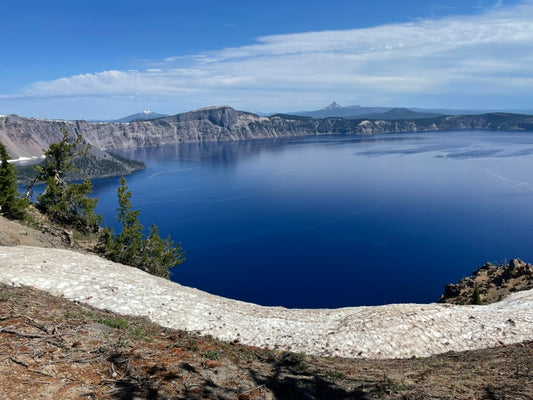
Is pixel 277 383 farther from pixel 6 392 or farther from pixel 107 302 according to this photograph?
pixel 107 302

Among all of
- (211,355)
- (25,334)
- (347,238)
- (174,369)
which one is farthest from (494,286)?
(347,238)

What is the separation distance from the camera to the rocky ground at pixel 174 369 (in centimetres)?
1038

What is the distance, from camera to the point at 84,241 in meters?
43.2

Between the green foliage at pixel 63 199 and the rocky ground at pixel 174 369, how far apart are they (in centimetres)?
3085

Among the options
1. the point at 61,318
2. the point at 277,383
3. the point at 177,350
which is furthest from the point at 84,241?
the point at 277,383

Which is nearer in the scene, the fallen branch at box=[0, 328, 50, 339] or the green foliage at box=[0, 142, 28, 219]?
the fallen branch at box=[0, 328, 50, 339]

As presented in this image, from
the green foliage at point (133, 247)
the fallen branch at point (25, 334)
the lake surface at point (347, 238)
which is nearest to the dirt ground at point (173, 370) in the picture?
the fallen branch at point (25, 334)

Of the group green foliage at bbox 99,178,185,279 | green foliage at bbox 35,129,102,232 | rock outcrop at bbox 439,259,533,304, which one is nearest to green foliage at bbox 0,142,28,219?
green foliage at bbox 35,129,102,232

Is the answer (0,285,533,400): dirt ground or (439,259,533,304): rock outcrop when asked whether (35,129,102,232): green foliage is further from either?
(439,259,533,304): rock outcrop

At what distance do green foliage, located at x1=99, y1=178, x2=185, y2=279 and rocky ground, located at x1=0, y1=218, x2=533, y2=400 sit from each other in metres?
24.7

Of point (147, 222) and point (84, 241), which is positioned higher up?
point (84, 241)

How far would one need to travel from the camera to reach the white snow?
66.7 feet

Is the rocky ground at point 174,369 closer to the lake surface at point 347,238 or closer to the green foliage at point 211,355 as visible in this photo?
the green foliage at point 211,355

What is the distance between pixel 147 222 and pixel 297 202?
67.0 m
